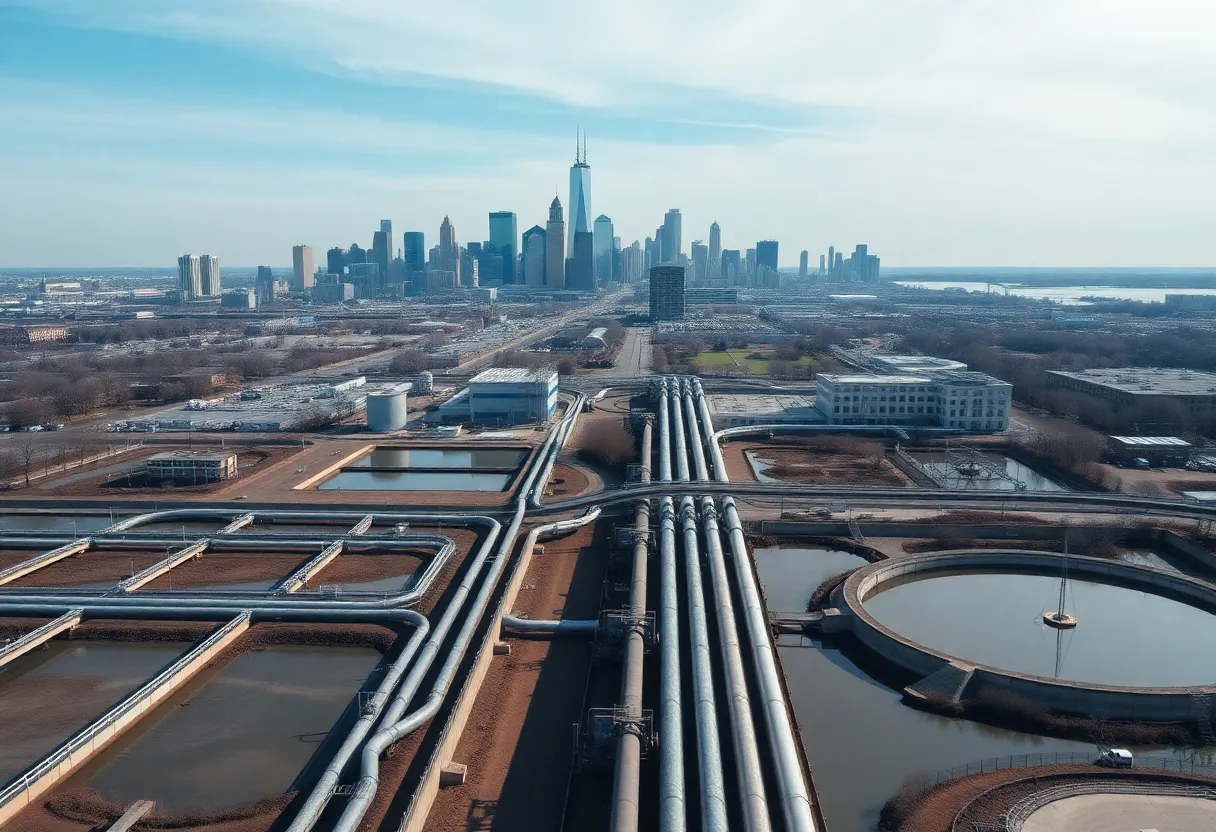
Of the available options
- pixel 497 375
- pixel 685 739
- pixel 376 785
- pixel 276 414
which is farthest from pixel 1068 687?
pixel 276 414

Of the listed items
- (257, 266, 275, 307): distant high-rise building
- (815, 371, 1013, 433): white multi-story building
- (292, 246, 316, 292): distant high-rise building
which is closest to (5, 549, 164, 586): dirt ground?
(815, 371, 1013, 433): white multi-story building

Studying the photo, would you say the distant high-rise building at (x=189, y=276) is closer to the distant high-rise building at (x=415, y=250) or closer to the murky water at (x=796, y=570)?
the distant high-rise building at (x=415, y=250)

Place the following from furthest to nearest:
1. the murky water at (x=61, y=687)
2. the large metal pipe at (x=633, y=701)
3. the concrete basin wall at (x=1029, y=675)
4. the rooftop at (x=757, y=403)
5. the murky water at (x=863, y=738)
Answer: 1. the rooftop at (x=757, y=403)
2. the concrete basin wall at (x=1029, y=675)
3. the murky water at (x=61, y=687)
4. the murky water at (x=863, y=738)
5. the large metal pipe at (x=633, y=701)

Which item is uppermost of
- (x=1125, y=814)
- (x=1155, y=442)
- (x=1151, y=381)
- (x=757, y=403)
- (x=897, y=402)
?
(x=1151, y=381)

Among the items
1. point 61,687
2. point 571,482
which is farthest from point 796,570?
point 61,687

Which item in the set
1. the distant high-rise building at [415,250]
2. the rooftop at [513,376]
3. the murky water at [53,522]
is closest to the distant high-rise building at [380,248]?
the distant high-rise building at [415,250]

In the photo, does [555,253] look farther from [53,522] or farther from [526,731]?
[526,731]

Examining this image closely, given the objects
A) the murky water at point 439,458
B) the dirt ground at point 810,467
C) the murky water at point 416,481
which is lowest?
the murky water at point 416,481
